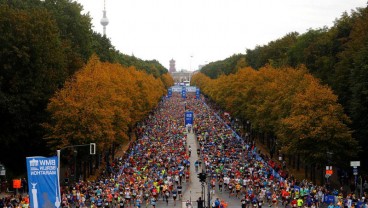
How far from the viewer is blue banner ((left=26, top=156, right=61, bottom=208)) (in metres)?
24.2

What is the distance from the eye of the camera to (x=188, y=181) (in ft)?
165

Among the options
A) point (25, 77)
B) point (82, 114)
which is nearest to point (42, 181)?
point (82, 114)

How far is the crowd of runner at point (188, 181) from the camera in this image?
38844mm

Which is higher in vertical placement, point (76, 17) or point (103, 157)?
point (76, 17)

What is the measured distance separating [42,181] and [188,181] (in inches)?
1062

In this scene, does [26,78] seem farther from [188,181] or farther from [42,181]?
[42,181]

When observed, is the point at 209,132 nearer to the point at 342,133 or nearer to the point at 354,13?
the point at 354,13

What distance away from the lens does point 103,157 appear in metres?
69.9

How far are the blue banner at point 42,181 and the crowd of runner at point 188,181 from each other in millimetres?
11814

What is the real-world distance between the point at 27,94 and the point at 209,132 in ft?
130

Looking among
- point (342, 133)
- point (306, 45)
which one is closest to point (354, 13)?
point (306, 45)

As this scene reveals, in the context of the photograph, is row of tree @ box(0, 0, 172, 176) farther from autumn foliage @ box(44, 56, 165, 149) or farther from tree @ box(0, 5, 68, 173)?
autumn foliage @ box(44, 56, 165, 149)

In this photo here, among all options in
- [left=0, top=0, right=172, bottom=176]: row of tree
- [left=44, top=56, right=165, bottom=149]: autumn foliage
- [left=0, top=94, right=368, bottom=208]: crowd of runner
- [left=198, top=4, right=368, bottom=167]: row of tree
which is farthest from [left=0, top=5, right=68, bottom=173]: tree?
[left=198, top=4, right=368, bottom=167]: row of tree

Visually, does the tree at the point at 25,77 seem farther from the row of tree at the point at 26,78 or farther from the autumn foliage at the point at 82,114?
the autumn foliage at the point at 82,114
